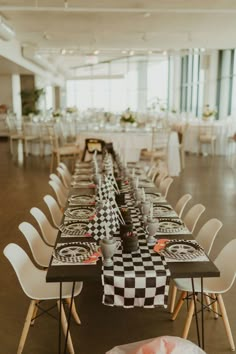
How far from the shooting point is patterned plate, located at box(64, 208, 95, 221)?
2846 mm

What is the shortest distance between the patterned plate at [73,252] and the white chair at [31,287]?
0.81 ft

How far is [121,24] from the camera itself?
8.55m

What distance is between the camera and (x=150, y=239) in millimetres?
2318

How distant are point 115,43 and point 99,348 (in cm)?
1053

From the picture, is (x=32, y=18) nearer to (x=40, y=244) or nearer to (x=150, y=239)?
(x=40, y=244)

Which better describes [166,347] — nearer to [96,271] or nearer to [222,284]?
[96,271]

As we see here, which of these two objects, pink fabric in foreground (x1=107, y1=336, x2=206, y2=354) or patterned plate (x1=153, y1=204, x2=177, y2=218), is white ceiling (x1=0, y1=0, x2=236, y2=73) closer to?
patterned plate (x1=153, y1=204, x2=177, y2=218)

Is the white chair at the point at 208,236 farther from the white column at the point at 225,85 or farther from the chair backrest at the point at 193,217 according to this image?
the white column at the point at 225,85

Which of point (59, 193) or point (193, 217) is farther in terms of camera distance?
point (59, 193)

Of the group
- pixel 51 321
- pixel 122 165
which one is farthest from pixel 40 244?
pixel 122 165

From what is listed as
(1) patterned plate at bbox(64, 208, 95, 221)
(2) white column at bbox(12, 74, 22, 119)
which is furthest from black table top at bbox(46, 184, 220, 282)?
(2) white column at bbox(12, 74, 22, 119)

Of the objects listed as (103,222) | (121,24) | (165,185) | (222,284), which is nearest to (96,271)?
(103,222)

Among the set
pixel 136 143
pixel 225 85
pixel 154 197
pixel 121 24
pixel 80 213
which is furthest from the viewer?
pixel 225 85

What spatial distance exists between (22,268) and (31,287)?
0.16 metres
